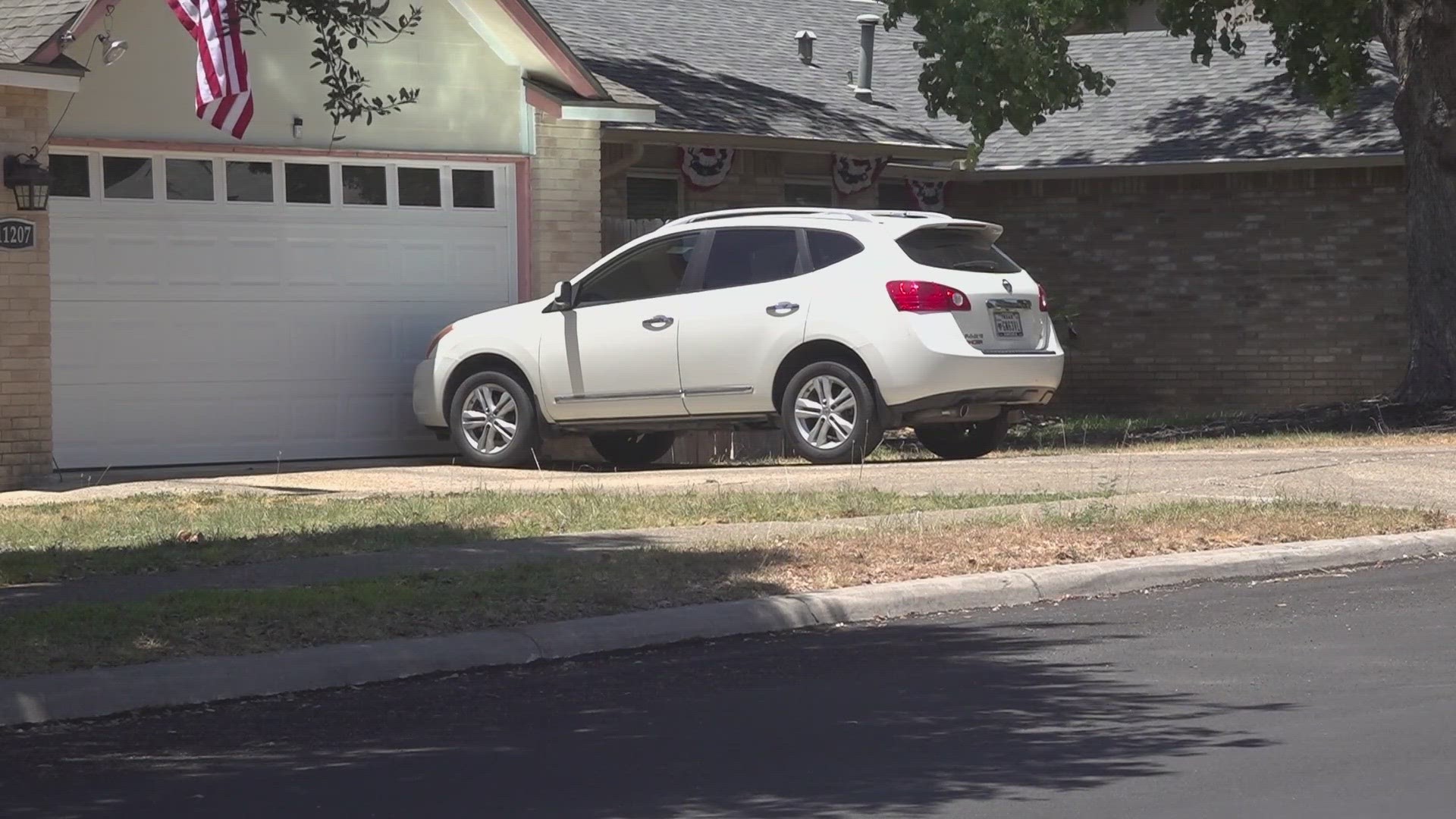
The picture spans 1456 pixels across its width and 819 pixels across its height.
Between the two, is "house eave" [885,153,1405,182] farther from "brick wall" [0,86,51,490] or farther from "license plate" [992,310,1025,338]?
"brick wall" [0,86,51,490]

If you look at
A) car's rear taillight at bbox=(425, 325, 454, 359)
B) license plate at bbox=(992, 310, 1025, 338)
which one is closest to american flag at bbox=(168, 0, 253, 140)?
car's rear taillight at bbox=(425, 325, 454, 359)

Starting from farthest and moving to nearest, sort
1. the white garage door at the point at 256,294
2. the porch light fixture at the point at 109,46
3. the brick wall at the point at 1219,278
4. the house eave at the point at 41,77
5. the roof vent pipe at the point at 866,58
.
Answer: the roof vent pipe at the point at 866,58 < the brick wall at the point at 1219,278 < the white garage door at the point at 256,294 < the porch light fixture at the point at 109,46 < the house eave at the point at 41,77

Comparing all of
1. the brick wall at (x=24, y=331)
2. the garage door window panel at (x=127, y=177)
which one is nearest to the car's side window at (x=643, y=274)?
the garage door window panel at (x=127, y=177)

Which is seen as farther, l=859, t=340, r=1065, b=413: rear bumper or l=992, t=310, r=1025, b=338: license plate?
l=992, t=310, r=1025, b=338: license plate

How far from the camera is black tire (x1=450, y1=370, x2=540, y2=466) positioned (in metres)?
16.2

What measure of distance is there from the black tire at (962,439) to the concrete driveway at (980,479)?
0.36m

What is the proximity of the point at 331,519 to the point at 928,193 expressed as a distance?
14.2 meters

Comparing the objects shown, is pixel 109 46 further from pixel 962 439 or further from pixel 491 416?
pixel 962 439

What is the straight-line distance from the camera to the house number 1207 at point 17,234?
14695 mm

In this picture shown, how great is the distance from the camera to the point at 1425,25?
18.8 m

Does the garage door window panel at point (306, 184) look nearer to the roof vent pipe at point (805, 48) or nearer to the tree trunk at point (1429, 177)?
the roof vent pipe at point (805, 48)

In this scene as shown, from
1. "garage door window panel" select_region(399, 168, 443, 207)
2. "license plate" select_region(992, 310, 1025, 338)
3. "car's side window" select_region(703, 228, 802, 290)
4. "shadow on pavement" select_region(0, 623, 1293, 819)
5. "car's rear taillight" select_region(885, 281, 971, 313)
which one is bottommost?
"shadow on pavement" select_region(0, 623, 1293, 819)

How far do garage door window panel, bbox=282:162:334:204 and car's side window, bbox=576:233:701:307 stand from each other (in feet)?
7.98

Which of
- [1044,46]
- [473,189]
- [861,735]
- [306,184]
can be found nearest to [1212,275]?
[1044,46]
